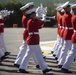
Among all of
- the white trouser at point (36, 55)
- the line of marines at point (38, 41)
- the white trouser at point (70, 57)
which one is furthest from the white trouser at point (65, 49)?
the white trouser at point (36, 55)

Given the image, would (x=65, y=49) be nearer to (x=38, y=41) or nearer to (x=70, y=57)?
(x=70, y=57)

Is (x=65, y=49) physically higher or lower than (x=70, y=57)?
higher

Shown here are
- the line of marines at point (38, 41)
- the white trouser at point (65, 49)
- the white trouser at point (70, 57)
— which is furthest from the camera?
the white trouser at point (65, 49)

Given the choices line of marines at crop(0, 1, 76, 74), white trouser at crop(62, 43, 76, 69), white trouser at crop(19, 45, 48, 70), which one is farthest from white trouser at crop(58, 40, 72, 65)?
white trouser at crop(19, 45, 48, 70)

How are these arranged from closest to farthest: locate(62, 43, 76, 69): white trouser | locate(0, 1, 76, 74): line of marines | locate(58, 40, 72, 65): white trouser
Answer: locate(0, 1, 76, 74): line of marines, locate(62, 43, 76, 69): white trouser, locate(58, 40, 72, 65): white trouser

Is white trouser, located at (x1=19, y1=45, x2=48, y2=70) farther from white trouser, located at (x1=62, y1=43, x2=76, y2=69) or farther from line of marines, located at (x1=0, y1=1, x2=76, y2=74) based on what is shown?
white trouser, located at (x1=62, y1=43, x2=76, y2=69)

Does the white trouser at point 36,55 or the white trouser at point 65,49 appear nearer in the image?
the white trouser at point 36,55

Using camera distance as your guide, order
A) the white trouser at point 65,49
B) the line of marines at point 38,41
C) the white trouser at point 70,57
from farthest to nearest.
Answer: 1. the white trouser at point 65,49
2. the white trouser at point 70,57
3. the line of marines at point 38,41

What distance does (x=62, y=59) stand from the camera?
1055cm

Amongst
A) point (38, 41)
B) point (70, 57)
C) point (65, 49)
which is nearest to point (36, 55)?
point (38, 41)

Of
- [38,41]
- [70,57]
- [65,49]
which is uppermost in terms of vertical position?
[38,41]

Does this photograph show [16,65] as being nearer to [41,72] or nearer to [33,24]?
[41,72]

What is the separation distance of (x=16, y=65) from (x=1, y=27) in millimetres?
2329

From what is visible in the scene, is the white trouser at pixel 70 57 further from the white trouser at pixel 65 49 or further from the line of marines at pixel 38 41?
the white trouser at pixel 65 49
